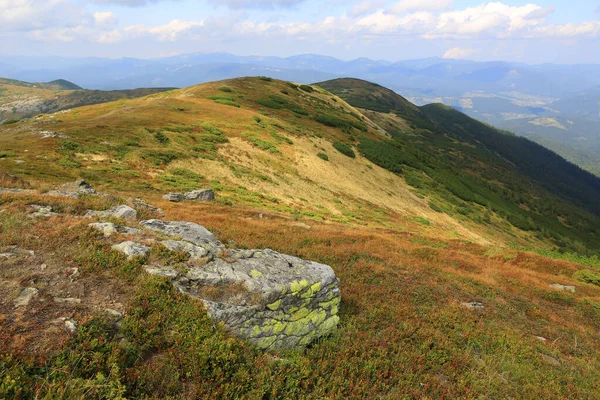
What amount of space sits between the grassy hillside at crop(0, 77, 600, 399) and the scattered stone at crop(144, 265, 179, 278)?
190mm

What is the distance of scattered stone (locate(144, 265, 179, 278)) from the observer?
7279 mm

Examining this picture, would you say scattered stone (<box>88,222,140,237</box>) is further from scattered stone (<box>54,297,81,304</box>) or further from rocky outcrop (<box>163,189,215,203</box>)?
rocky outcrop (<box>163,189,215,203</box>)

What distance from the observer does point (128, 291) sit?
21.8 feet

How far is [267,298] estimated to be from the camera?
7539 mm

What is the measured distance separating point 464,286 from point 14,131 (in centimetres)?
4000

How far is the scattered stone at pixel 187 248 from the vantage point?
850 centimetres

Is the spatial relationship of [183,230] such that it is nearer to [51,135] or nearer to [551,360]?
[551,360]

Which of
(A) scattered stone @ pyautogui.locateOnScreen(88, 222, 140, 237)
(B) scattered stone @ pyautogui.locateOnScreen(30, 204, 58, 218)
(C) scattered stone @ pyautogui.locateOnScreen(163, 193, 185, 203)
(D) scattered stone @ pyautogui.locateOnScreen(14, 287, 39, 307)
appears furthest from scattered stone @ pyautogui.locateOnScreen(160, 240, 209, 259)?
(C) scattered stone @ pyautogui.locateOnScreen(163, 193, 185, 203)

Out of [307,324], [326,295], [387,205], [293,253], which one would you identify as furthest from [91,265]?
[387,205]

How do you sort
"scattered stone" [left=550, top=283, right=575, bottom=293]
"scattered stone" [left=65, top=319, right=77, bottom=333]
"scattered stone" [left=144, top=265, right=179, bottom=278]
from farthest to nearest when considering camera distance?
"scattered stone" [left=550, top=283, right=575, bottom=293] → "scattered stone" [left=144, top=265, right=179, bottom=278] → "scattered stone" [left=65, top=319, right=77, bottom=333]

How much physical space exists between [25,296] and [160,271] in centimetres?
245

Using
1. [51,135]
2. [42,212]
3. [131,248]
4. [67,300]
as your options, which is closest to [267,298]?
[131,248]

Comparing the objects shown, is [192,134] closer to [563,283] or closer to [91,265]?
[91,265]

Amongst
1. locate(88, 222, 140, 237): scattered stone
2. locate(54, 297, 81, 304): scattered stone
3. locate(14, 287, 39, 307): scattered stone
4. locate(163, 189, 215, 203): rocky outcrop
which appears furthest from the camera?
locate(163, 189, 215, 203): rocky outcrop
